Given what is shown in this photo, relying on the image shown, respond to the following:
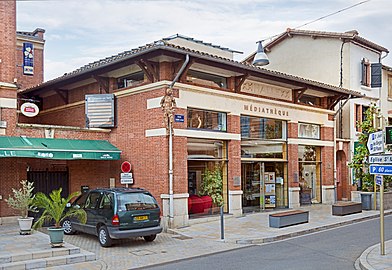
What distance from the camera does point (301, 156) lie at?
68.3ft

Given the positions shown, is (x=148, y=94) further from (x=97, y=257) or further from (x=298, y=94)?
(x=298, y=94)

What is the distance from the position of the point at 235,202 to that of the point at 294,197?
13.3ft

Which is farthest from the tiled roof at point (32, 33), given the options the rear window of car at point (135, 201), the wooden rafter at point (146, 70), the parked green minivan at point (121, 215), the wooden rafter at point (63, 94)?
the rear window of car at point (135, 201)

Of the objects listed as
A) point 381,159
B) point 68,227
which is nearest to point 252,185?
point 68,227

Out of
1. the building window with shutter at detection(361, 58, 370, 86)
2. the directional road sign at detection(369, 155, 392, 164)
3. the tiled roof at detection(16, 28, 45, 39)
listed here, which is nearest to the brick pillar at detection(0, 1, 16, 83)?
the directional road sign at detection(369, 155, 392, 164)

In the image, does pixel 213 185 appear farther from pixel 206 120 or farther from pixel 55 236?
pixel 55 236

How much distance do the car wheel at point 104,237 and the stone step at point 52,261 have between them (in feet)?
3.31

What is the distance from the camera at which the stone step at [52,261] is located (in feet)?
31.0

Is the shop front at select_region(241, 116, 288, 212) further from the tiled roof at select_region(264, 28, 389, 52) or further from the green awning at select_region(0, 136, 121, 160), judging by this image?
the tiled roof at select_region(264, 28, 389, 52)

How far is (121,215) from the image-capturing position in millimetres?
11531

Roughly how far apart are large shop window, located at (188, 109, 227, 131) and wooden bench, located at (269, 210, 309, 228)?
3.92 m

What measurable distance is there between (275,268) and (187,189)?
21.5 ft

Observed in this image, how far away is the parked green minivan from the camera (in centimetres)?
1154

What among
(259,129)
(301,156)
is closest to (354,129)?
(301,156)
